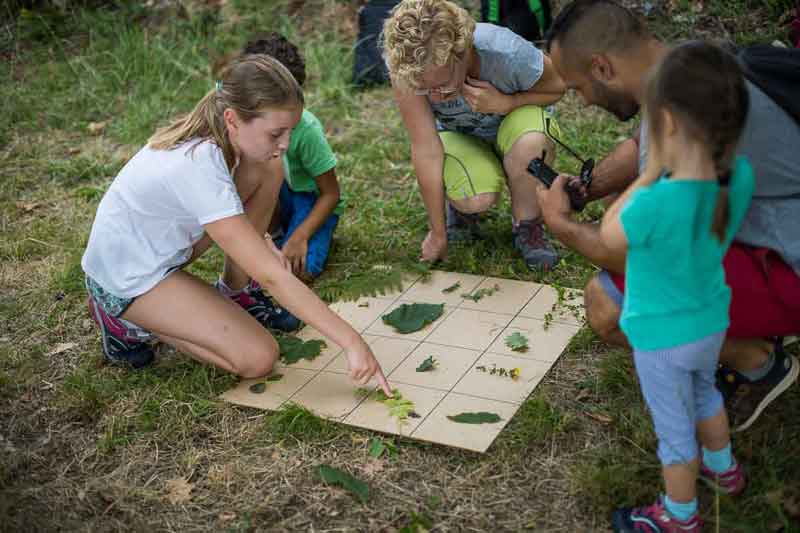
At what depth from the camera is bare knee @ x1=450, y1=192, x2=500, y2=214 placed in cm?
361

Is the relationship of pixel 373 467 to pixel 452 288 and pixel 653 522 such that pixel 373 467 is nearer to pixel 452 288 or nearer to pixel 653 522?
pixel 653 522

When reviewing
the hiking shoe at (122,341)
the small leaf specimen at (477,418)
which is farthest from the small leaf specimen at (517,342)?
the hiking shoe at (122,341)

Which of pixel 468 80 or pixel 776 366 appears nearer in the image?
pixel 776 366

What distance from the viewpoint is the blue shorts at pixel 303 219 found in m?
3.80

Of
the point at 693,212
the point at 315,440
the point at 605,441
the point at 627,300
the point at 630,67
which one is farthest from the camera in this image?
the point at 315,440

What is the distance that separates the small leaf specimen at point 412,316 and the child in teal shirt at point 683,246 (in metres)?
1.28

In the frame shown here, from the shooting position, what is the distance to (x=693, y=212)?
1858mm

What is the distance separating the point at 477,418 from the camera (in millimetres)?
2701

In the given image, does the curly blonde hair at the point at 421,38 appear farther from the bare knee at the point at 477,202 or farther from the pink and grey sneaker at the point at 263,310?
the pink and grey sneaker at the point at 263,310

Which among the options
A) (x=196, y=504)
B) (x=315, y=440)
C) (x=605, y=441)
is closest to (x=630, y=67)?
(x=605, y=441)

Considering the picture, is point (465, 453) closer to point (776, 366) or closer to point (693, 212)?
point (776, 366)

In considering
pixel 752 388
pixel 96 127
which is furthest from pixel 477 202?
pixel 96 127

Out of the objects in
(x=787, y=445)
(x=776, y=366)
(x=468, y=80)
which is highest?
(x=468, y=80)

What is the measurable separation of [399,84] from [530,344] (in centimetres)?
106
